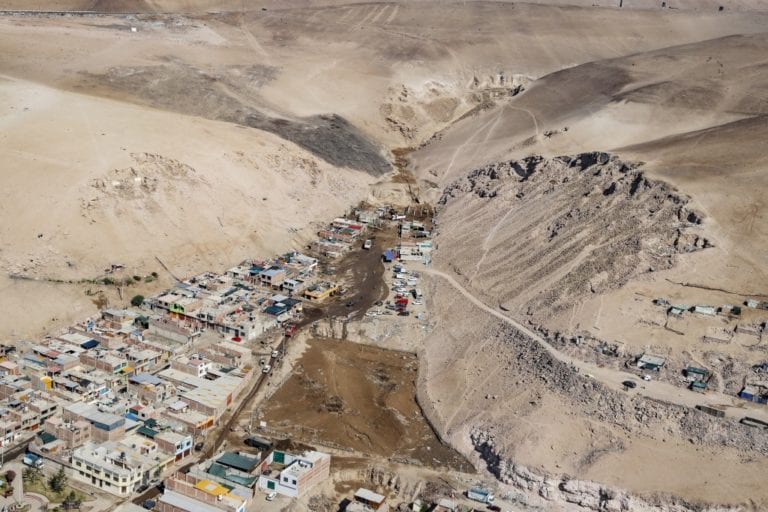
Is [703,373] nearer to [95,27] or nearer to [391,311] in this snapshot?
[391,311]

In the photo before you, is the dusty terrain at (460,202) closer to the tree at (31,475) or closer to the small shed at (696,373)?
the small shed at (696,373)

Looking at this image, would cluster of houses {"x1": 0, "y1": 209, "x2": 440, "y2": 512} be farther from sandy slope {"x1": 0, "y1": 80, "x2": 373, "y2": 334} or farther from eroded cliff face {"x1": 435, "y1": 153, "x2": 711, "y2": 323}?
eroded cliff face {"x1": 435, "y1": 153, "x2": 711, "y2": 323}

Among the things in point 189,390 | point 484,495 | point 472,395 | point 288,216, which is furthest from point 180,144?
point 484,495

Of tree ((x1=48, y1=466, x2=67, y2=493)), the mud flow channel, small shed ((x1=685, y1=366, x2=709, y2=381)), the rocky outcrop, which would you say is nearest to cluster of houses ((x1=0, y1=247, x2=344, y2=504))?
tree ((x1=48, y1=466, x2=67, y2=493))

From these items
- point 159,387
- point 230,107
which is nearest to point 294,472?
point 159,387

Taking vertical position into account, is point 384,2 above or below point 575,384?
above

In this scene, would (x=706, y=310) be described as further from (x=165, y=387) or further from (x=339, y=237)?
(x=339, y=237)

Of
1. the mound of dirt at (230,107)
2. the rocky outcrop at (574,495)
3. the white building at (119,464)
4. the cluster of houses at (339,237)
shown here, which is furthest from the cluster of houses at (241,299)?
the mound of dirt at (230,107)
